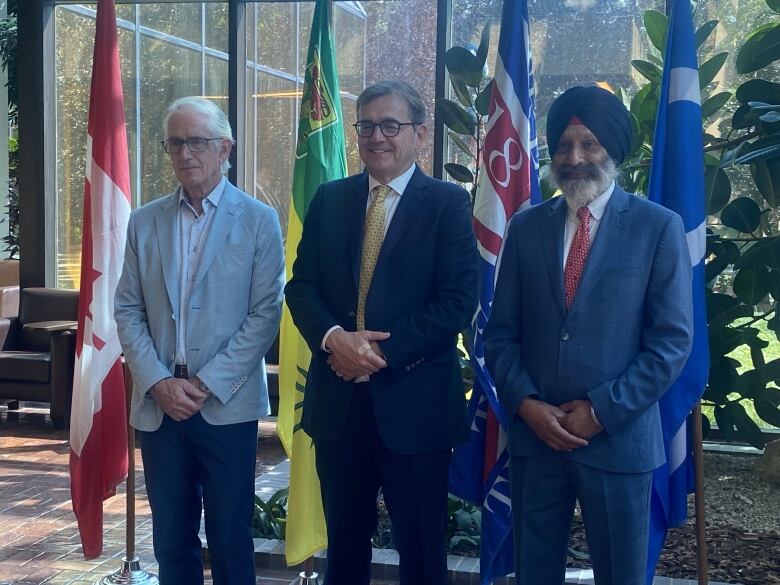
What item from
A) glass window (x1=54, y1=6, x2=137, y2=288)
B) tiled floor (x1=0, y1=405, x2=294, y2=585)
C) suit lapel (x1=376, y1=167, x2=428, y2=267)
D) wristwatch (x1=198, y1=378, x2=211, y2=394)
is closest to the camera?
suit lapel (x1=376, y1=167, x2=428, y2=267)

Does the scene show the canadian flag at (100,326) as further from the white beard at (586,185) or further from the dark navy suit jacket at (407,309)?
the white beard at (586,185)

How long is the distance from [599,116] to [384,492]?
47.2 inches

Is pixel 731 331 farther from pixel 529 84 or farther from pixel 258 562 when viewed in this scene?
pixel 258 562

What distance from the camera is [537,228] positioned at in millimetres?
2531

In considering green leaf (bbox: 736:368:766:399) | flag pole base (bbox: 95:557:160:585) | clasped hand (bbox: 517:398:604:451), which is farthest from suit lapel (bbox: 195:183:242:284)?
green leaf (bbox: 736:368:766:399)

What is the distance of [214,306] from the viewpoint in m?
2.85

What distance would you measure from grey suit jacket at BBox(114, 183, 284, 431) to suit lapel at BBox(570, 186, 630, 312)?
1.01 m

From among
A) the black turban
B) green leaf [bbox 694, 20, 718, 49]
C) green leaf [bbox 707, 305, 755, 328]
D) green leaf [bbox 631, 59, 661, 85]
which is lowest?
green leaf [bbox 707, 305, 755, 328]

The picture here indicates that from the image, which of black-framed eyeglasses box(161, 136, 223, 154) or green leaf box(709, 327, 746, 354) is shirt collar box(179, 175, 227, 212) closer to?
black-framed eyeglasses box(161, 136, 223, 154)

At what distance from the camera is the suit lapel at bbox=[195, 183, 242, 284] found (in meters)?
2.87

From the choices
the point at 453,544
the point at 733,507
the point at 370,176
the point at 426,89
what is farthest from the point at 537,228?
the point at 426,89

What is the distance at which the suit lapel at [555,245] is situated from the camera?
2438mm

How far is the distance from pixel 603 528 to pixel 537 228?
2.60ft

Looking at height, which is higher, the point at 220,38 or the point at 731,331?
the point at 220,38
